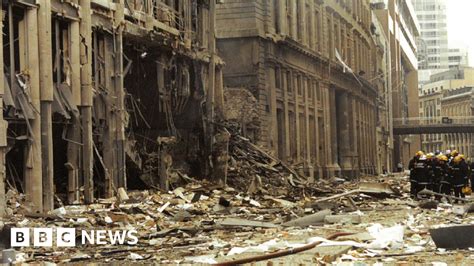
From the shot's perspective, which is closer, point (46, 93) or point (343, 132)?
point (46, 93)

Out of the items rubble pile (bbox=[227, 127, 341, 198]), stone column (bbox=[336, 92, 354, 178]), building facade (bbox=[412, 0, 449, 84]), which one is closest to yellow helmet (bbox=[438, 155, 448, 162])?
rubble pile (bbox=[227, 127, 341, 198])

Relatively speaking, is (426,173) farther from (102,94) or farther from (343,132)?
(343,132)

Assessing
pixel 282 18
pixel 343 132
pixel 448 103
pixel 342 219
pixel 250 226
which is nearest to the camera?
pixel 250 226

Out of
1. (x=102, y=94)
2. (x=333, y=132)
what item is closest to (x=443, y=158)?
(x=102, y=94)

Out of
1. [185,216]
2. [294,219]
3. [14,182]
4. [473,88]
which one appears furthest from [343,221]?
[473,88]

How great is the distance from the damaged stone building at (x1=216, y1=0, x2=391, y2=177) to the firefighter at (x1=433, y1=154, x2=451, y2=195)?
46.0 ft

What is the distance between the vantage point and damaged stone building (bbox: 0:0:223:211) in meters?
19.5

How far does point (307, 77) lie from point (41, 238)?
3769 cm

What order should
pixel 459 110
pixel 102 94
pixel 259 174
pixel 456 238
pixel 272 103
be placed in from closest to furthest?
pixel 456 238
pixel 102 94
pixel 259 174
pixel 272 103
pixel 459 110

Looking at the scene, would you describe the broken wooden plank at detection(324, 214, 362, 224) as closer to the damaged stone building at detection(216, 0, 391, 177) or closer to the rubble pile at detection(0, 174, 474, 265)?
the rubble pile at detection(0, 174, 474, 265)

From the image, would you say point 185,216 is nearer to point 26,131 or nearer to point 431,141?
point 26,131

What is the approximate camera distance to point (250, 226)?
55.9 ft

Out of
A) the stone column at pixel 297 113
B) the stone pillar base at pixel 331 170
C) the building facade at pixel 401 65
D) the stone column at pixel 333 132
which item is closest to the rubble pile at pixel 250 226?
the stone column at pixel 297 113

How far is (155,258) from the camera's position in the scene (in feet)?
40.2
